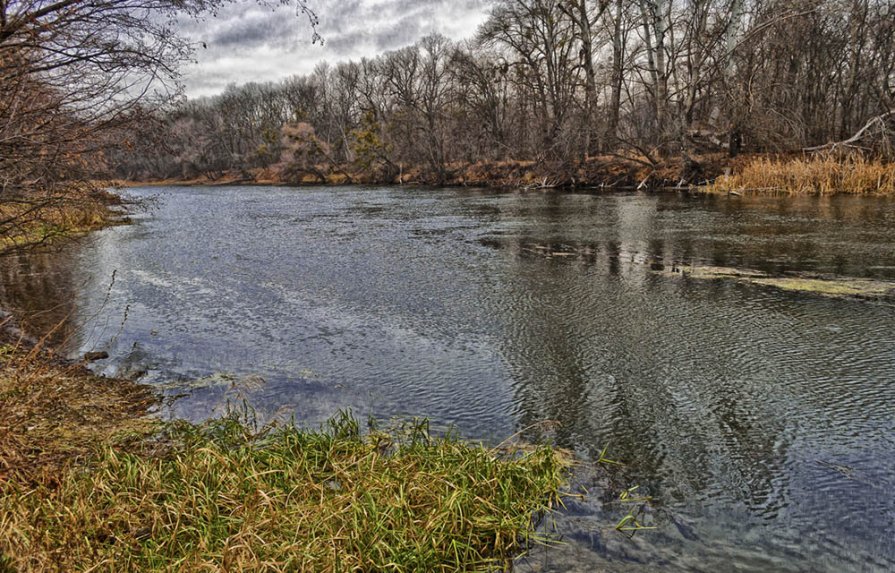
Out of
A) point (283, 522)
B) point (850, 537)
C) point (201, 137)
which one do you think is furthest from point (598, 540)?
point (201, 137)

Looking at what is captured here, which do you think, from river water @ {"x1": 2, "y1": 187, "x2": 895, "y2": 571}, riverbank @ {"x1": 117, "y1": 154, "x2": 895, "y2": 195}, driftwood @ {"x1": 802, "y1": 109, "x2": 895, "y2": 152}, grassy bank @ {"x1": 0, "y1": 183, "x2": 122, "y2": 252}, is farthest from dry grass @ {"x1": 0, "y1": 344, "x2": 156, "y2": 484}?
driftwood @ {"x1": 802, "y1": 109, "x2": 895, "y2": 152}

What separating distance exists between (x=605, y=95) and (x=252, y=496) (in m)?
39.0

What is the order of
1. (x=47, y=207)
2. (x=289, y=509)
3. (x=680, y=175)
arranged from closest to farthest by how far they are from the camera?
(x=289, y=509) → (x=47, y=207) → (x=680, y=175)

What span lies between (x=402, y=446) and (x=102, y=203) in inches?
135

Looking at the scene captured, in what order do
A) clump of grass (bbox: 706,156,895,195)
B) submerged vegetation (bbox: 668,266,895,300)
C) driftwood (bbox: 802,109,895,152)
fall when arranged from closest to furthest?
1. submerged vegetation (bbox: 668,266,895,300)
2. clump of grass (bbox: 706,156,895,195)
3. driftwood (bbox: 802,109,895,152)

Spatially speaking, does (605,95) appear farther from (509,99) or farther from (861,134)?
(861,134)

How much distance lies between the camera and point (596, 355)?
5688 mm

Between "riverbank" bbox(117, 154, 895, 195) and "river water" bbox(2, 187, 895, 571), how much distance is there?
286 centimetres

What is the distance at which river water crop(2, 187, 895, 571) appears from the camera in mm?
3240

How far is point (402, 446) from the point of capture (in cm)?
382

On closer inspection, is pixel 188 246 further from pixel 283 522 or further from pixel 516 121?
pixel 516 121

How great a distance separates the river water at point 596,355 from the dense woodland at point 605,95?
7.50 ft

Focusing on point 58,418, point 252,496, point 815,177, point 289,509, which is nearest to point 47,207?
point 58,418

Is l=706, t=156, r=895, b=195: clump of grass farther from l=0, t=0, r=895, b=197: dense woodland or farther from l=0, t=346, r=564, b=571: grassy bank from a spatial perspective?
l=0, t=346, r=564, b=571: grassy bank
